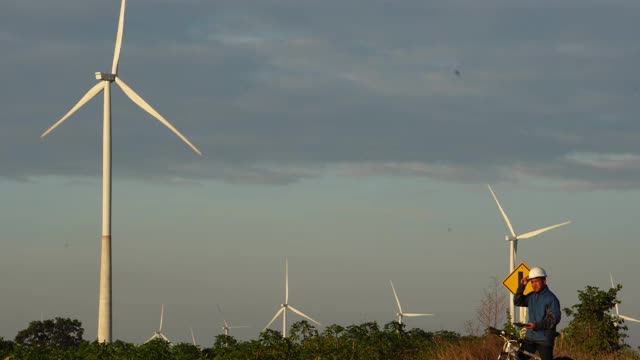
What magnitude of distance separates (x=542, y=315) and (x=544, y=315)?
0.04 m

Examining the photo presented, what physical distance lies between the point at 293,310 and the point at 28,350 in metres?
36.5

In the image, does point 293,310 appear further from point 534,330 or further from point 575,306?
point 534,330

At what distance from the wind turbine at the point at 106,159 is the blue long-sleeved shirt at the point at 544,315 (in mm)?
18405

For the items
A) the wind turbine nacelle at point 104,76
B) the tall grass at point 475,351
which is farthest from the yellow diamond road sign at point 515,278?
the wind turbine nacelle at point 104,76

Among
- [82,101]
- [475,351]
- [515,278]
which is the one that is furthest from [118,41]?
[475,351]

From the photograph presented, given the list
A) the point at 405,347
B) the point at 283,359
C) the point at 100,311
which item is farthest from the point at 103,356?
the point at 100,311

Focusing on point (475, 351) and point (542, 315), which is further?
point (475, 351)

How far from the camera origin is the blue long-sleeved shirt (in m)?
21.4

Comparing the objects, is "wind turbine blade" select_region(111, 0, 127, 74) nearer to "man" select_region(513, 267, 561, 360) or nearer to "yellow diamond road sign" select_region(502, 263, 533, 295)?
"yellow diamond road sign" select_region(502, 263, 533, 295)

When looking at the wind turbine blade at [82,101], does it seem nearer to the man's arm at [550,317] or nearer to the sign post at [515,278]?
the sign post at [515,278]

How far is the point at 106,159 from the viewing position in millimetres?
42562

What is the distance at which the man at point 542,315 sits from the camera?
21.4 metres

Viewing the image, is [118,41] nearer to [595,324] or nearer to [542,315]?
[595,324]

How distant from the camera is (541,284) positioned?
2150 cm
